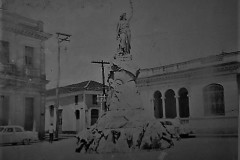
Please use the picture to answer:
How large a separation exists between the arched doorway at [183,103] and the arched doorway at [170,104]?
0.06 m

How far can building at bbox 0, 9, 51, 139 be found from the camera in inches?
141

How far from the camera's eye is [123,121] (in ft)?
11.2

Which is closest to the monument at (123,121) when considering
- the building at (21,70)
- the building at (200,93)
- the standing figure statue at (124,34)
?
the standing figure statue at (124,34)

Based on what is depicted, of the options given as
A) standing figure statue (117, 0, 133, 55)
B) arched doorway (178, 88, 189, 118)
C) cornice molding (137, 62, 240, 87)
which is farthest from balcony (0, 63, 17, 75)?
arched doorway (178, 88, 189, 118)

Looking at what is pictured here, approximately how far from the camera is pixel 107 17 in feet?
11.8

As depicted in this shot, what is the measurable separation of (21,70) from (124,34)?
44.5 inches

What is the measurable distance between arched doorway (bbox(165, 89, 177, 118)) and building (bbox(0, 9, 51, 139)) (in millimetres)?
1257

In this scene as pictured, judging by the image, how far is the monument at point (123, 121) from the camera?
3.32 m

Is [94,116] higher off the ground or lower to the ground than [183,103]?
lower

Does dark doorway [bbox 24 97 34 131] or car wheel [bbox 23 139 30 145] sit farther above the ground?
dark doorway [bbox 24 97 34 131]

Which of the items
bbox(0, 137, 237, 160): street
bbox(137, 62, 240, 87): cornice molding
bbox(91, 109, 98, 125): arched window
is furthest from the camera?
bbox(137, 62, 240, 87): cornice molding

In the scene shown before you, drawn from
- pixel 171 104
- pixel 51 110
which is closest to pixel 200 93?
pixel 171 104

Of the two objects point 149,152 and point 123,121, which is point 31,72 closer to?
point 123,121

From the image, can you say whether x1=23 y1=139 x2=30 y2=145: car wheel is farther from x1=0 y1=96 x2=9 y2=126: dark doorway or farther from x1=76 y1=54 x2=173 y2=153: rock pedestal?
x1=76 y1=54 x2=173 y2=153: rock pedestal
